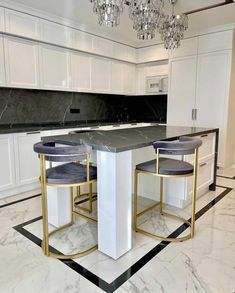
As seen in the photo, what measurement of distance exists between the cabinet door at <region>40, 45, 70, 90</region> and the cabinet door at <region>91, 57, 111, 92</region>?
0.58 metres

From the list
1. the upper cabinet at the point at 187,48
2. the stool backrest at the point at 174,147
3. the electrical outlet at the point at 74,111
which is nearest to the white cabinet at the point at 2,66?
the electrical outlet at the point at 74,111

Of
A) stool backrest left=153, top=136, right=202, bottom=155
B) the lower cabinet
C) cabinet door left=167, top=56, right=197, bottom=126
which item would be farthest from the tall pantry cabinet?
the lower cabinet

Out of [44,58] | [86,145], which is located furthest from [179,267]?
[44,58]

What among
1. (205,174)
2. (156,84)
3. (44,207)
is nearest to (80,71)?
(156,84)

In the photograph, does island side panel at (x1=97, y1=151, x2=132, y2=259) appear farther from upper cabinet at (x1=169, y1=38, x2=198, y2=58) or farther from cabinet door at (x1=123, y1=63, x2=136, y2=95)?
cabinet door at (x1=123, y1=63, x2=136, y2=95)

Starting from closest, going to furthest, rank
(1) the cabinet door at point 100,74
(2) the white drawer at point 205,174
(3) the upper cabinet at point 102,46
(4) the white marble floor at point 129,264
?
1. (4) the white marble floor at point 129,264
2. (2) the white drawer at point 205,174
3. (3) the upper cabinet at point 102,46
4. (1) the cabinet door at point 100,74

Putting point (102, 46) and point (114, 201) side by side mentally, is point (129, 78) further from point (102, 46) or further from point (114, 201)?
point (114, 201)

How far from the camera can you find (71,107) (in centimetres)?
439

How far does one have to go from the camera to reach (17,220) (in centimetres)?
242

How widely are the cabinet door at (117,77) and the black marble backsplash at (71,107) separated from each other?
387 mm

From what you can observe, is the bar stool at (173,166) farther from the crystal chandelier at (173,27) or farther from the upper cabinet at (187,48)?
the upper cabinet at (187,48)

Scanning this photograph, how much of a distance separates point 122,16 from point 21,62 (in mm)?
1582

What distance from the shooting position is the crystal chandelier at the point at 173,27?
261 cm

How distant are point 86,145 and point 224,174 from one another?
3.25 metres
